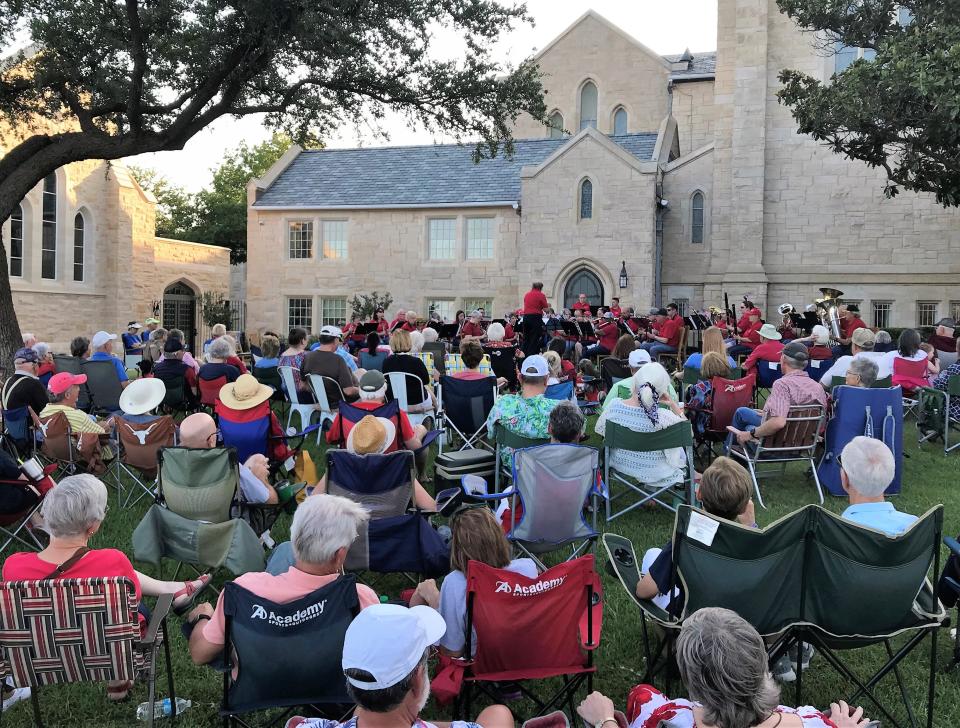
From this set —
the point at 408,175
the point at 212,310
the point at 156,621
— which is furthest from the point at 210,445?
the point at 212,310

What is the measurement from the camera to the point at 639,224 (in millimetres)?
23703

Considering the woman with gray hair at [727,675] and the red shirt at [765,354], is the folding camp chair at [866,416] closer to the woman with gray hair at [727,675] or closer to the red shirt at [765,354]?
the red shirt at [765,354]

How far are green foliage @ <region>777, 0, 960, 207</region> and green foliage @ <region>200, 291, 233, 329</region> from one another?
67.3 feet

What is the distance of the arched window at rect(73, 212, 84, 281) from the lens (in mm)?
24609

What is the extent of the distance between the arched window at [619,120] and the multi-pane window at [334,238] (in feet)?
42.2

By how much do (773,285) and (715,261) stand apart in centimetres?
191

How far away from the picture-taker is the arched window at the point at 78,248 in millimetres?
24609

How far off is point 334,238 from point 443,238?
4.19 m

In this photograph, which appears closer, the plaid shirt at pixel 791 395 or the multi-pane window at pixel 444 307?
the plaid shirt at pixel 791 395

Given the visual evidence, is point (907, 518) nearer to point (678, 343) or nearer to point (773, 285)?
point (678, 343)

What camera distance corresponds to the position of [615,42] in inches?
1294

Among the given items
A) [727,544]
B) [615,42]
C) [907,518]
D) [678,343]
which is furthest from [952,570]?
[615,42]

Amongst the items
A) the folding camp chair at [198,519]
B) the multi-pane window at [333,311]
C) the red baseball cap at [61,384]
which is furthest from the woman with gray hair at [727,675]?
the multi-pane window at [333,311]

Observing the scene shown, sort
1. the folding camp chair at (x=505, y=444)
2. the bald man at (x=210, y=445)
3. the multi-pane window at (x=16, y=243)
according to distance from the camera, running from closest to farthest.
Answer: the bald man at (x=210, y=445)
the folding camp chair at (x=505, y=444)
the multi-pane window at (x=16, y=243)
